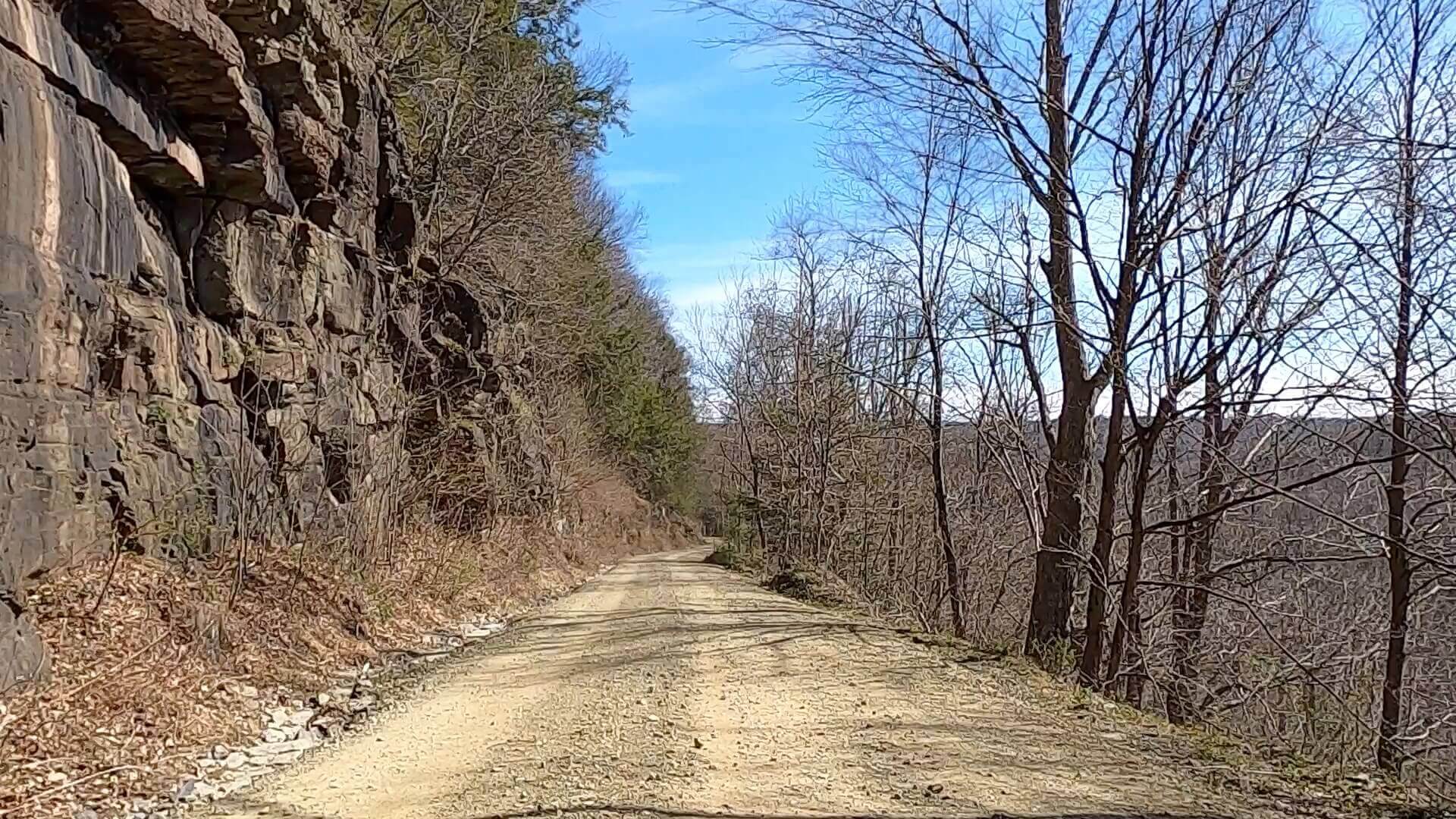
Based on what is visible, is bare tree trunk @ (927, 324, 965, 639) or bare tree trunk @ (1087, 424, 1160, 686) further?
bare tree trunk @ (927, 324, 965, 639)

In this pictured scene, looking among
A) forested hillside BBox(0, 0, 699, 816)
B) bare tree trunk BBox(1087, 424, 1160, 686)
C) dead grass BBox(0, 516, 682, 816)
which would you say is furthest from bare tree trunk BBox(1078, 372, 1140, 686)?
dead grass BBox(0, 516, 682, 816)

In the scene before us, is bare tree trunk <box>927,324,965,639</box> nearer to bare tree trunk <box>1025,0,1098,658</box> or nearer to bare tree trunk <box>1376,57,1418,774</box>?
bare tree trunk <box>1025,0,1098,658</box>

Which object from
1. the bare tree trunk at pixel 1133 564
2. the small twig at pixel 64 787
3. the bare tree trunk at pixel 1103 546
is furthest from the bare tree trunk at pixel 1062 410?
the small twig at pixel 64 787

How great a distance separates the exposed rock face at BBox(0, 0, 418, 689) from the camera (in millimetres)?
6840

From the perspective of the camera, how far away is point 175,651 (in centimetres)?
728

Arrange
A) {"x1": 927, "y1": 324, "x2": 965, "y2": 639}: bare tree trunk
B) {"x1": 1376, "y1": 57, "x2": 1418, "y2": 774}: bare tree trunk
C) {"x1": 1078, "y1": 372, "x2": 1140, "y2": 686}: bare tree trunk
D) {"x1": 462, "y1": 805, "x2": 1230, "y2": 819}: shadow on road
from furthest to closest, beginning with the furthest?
{"x1": 927, "y1": 324, "x2": 965, "y2": 639}: bare tree trunk < {"x1": 1078, "y1": 372, "x2": 1140, "y2": 686}: bare tree trunk < {"x1": 1376, "y1": 57, "x2": 1418, "y2": 774}: bare tree trunk < {"x1": 462, "y1": 805, "x2": 1230, "y2": 819}: shadow on road

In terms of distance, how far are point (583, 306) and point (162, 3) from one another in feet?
73.8

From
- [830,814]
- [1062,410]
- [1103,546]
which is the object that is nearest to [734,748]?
[830,814]

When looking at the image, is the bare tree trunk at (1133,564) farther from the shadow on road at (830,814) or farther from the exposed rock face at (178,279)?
the exposed rock face at (178,279)

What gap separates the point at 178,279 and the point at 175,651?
451 centimetres

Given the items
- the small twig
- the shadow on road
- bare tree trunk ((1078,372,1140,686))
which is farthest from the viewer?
bare tree trunk ((1078,372,1140,686))

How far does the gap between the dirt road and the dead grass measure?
95 centimetres

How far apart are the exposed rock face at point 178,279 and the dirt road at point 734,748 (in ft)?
8.91

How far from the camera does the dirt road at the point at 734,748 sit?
15.8 feet
